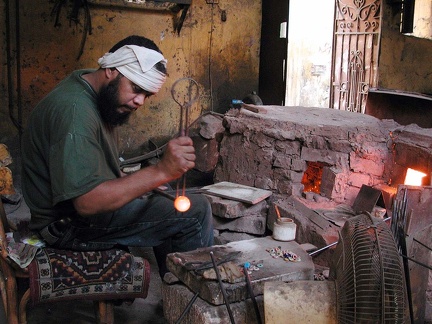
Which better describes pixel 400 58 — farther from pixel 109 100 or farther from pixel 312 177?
pixel 109 100

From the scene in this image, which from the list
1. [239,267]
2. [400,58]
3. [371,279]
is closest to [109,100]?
[239,267]

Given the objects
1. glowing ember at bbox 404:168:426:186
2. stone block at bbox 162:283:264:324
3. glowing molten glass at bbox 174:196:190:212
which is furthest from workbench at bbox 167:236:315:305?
glowing ember at bbox 404:168:426:186

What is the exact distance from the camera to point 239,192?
5000 millimetres

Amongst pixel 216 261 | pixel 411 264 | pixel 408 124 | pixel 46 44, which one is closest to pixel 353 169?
pixel 408 124

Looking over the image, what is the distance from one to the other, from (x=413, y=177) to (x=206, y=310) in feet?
8.63

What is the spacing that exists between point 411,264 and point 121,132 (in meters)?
5.06

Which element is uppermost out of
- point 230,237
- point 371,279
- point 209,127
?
point 371,279

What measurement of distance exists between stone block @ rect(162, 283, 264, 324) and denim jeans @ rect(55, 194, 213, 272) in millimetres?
325

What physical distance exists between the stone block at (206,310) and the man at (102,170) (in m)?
0.37

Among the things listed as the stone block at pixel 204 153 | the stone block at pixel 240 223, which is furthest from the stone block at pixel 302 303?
the stone block at pixel 204 153

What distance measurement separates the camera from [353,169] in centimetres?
491

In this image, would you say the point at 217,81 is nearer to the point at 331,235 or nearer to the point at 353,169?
the point at 353,169

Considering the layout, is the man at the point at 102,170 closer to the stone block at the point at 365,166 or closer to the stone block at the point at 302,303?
the stone block at the point at 302,303

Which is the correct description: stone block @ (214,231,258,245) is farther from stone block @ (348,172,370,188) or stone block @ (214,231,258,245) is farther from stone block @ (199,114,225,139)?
stone block @ (199,114,225,139)
